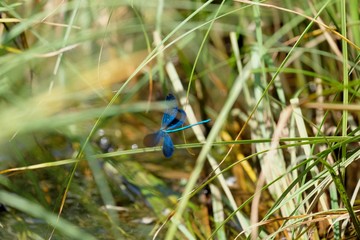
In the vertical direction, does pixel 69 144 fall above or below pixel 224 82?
below

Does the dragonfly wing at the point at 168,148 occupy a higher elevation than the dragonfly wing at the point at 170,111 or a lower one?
lower

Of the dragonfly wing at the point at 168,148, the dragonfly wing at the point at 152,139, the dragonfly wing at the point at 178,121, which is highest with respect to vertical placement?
the dragonfly wing at the point at 178,121

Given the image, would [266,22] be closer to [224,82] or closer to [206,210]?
[224,82]

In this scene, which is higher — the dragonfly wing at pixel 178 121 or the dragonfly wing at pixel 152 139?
the dragonfly wing at pixel 178 121

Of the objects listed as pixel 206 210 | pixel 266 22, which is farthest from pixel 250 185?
pixel 266 22

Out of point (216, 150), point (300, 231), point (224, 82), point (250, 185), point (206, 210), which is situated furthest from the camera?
point (224, 82)

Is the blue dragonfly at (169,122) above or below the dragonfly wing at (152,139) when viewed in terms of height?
above

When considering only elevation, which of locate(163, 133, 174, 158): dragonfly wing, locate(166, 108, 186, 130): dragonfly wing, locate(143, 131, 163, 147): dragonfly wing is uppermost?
locate(166, 108, 186, 130): dragonfly wing

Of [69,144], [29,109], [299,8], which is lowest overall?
[69,144]
